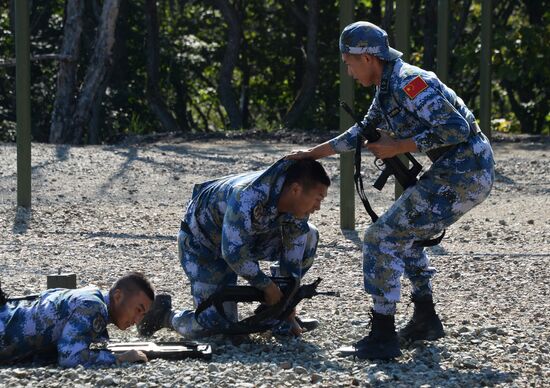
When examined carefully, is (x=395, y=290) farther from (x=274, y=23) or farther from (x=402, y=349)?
(x=274, y=23)

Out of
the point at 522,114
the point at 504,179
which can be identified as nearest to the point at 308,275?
the point at 504,179

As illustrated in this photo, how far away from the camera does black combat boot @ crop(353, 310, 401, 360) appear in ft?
20.0

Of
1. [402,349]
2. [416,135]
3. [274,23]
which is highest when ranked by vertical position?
[274,23]

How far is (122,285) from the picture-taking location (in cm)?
606

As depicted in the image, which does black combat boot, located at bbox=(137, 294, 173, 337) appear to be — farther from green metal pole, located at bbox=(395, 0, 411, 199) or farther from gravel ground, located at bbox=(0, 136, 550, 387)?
green metal pole, located at bbox=(395, 0, 411, 199)

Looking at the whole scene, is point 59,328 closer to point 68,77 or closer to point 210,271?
point 210,271

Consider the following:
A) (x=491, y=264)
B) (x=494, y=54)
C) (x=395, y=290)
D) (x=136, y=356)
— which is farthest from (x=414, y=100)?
(x=494, y=54)

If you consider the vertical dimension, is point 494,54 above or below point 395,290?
above

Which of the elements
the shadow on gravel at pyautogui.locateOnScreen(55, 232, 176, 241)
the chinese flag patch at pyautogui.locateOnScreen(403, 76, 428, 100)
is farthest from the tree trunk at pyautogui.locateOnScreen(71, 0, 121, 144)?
the chinese flag patch at pyautogui.locateOnScreen(403, 76, 428, 100)

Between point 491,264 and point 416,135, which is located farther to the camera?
point 491,264

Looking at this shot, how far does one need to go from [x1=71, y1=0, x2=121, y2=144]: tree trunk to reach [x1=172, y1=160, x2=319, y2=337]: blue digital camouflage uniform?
12.4 meters

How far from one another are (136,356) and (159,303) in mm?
895

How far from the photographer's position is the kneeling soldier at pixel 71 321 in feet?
19.2

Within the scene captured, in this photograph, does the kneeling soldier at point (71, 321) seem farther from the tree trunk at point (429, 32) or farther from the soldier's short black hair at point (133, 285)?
the tree trunk at point (429, 32)
